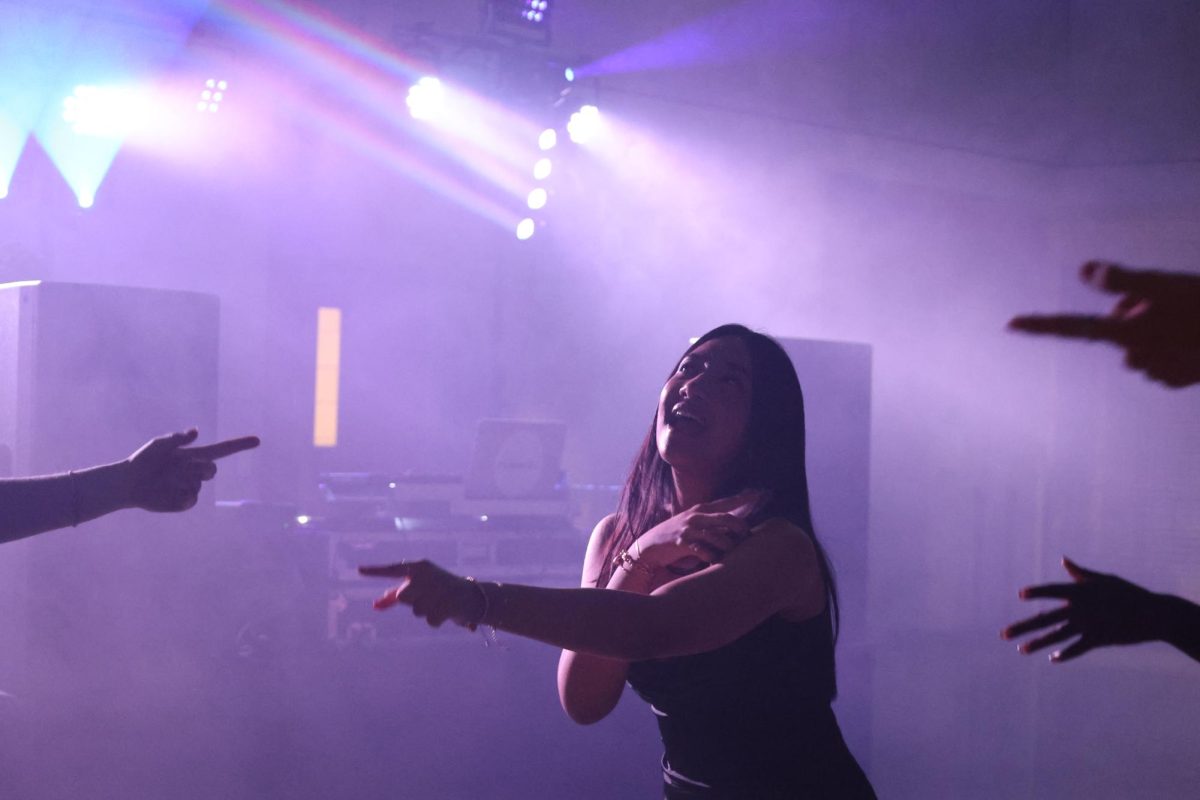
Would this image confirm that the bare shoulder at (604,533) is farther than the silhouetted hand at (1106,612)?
Yes

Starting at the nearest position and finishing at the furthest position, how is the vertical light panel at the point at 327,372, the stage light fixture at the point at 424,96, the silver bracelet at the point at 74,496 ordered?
the silver bracelet at the point at 74,496 < the stage light fixture at the point at 424,96 < the vertical light panel at the point at 327,372

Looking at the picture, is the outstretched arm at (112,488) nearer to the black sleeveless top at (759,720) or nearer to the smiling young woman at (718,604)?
the smiling young woman at (718,604)

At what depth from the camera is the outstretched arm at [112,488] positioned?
178 cm

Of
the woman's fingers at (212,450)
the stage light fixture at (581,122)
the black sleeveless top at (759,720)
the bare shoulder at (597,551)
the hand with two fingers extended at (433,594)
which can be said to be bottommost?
the black sleeveless top at (759,720)

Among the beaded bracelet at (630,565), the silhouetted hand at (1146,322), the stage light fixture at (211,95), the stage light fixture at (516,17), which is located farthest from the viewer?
the stage light fixture at (211,95)

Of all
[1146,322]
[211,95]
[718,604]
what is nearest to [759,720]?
[718,604]

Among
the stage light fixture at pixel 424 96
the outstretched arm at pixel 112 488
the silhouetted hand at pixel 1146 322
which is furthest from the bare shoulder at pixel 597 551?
the stage light fixture at pixel 424 96

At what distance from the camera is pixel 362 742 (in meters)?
3.57

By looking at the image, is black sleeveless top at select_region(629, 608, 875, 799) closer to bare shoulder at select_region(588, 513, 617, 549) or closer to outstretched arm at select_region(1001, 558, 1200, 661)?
bare shoulder at select_region(588, 513, 617, 549)

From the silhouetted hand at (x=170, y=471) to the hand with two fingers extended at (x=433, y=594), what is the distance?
75 cm

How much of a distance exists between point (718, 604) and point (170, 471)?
1.05 m

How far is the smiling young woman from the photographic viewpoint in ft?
4.28

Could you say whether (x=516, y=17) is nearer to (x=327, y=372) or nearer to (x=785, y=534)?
(x=327, y=372)

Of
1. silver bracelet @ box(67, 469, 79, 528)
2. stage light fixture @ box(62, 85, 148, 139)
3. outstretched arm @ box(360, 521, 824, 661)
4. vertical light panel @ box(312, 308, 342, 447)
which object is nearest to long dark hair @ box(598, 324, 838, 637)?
outstretched arm @ box(360, 521, 824, 661)
